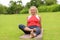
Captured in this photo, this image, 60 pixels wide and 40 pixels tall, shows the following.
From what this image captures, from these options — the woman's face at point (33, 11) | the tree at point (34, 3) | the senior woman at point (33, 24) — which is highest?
the woman's face at point (33, 11)

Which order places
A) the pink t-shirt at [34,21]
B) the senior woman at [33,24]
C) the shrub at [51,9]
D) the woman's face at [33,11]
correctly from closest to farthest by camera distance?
the senior woman at [33,24] → the woman's face at [33,11] → the pink t-shirt at [34,21] → the shrub at [51,9]

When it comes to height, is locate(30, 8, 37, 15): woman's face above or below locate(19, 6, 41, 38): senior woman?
above

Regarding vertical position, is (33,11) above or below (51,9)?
above

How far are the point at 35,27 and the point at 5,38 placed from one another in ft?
4.87

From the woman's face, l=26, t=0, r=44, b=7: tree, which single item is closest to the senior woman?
the woman's face

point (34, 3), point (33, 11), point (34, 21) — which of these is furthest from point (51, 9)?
point (33, 11)

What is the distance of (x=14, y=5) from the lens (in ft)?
133

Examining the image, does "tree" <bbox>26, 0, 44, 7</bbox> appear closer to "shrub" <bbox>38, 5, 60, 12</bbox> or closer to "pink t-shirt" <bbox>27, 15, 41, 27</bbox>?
"shrub" <bbox>38, 5, 60, 12</bbox>

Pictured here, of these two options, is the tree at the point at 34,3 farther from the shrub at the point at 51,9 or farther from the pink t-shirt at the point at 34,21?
the pink t-shirt at the point at 34,21

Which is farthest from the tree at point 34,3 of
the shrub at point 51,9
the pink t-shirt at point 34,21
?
the pink t-shirt at point 34,21

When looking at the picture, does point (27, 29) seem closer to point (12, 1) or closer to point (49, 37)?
point (49, 37)

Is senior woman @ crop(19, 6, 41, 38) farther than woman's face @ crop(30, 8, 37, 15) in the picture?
No

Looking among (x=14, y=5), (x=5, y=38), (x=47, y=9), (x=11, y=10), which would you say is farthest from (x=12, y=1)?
(x=5, y=38)

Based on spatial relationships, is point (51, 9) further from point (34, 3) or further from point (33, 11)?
point (33, 11)
